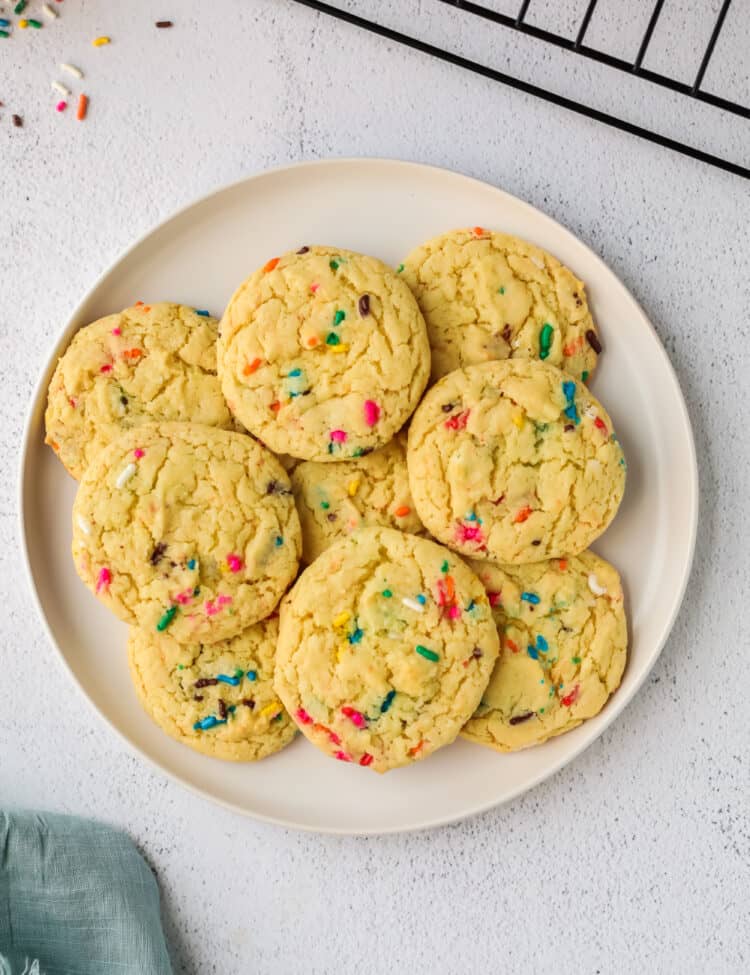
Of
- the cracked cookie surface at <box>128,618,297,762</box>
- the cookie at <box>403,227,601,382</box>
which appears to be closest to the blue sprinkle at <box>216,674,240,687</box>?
the cracked cookie surface at <box>128,618,297,762</box>

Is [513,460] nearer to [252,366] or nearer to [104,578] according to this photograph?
[252,366]

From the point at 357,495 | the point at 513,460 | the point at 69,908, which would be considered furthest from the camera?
the point at 69,908

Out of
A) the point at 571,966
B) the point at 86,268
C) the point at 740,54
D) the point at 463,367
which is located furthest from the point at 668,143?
the point at 571,966

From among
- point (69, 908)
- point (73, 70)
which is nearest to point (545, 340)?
point (73, 70)

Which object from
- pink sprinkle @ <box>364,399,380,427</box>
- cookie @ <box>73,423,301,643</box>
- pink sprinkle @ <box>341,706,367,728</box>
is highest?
pink sprinkle @ <box>364,399,380,427</box>

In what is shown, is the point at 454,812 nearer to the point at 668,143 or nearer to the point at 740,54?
the point at 668,143

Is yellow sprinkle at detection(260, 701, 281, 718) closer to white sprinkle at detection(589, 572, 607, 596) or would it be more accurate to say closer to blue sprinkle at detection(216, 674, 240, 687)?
blue sprinkle at detection(216, 674, 240, 687)

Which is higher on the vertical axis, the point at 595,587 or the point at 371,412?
the point at 371,412
